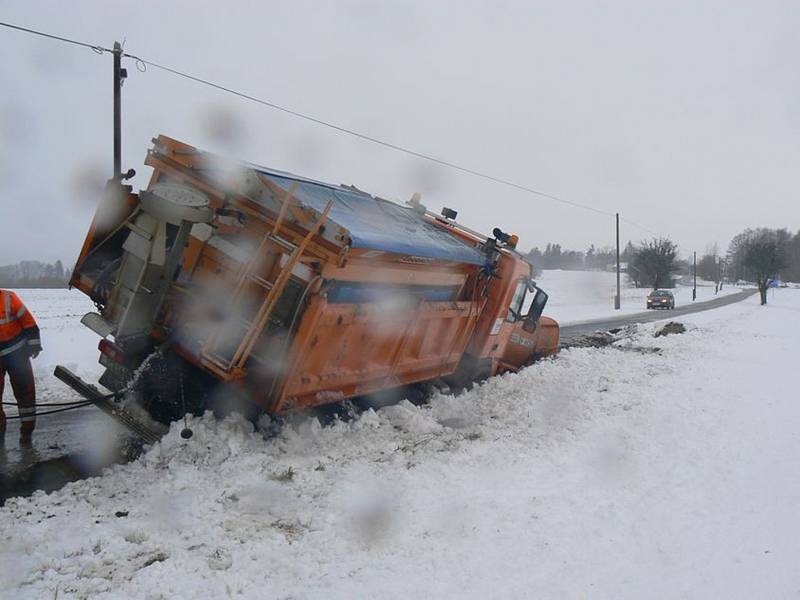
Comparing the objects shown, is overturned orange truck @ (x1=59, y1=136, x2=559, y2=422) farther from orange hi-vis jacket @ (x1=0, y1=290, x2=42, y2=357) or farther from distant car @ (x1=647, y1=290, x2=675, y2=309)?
distant car @ (x1=647, y1=290, x2=675, y2=309)

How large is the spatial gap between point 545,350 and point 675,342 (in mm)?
5393

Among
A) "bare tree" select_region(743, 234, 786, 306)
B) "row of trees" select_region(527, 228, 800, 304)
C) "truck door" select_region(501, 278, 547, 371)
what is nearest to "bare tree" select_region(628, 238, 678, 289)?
"row of trees" select_region(527, 228, 800, 304)

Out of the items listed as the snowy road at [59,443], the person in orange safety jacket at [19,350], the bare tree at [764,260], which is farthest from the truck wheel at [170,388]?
the bare tree at [764,260]

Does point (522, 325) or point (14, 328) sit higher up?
point (522, 325)

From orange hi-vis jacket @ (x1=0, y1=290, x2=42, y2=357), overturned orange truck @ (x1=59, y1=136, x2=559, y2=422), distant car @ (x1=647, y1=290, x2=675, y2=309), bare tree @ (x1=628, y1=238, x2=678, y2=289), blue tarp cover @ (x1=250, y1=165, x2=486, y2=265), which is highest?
bare tree @ (x1=628, y1=238, x2=678, y2=289)

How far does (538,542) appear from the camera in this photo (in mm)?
3879

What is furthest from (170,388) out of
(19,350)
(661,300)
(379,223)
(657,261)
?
(657,261)

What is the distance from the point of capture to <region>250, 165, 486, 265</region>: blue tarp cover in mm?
5203

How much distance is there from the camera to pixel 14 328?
550 cm

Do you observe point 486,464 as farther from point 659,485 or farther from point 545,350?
point 545,350

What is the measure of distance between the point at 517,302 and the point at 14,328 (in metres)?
6.56

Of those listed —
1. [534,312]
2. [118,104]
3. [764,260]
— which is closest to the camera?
[534,312]

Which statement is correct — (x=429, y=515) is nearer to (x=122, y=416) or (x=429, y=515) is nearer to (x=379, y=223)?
(x=122, y=416)

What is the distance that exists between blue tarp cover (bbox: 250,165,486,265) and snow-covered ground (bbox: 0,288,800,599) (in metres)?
1.91
